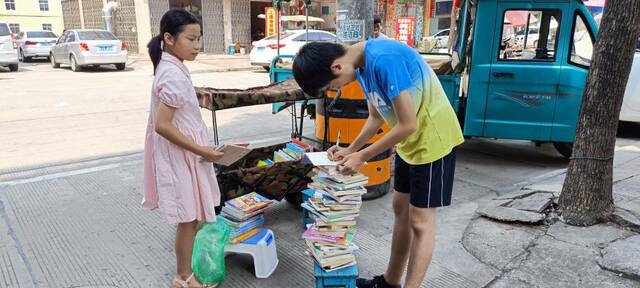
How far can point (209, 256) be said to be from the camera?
9.03ft

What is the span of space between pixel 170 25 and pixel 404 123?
4.18ft

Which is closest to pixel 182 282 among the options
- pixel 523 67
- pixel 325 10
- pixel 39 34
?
pixel 523 67

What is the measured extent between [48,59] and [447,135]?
2118 cm

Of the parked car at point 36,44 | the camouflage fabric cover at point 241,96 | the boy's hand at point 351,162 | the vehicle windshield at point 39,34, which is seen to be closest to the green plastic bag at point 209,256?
the camouflage fabric cover at point 241,96

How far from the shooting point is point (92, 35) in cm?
1501

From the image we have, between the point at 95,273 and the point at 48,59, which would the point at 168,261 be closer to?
the point at 95,273

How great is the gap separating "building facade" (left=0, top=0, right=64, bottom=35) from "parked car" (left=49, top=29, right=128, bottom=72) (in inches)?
607

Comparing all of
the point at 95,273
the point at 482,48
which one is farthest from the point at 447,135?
the point at 482,48

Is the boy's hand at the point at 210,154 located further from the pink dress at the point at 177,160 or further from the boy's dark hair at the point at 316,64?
the boy's dark hair at the point at 316,64

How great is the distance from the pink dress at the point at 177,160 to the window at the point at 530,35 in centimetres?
378

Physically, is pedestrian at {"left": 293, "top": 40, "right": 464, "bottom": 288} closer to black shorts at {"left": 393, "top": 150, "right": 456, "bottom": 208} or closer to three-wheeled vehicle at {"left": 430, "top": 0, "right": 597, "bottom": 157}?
black shorts at {"left": 393, "top": 150, "right": 456, "bottom": 208}

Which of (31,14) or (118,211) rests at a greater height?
(31,14)

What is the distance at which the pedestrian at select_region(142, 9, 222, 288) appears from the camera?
230 centimetres

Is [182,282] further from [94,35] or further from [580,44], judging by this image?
[94,35]
